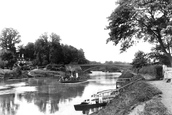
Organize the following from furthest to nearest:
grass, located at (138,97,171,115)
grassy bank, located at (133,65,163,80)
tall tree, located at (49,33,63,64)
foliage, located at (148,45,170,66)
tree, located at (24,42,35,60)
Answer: tree, located at (24,42,35,60) → tall tree, located at (49,33,63,64) → foliage, located at (148,45,170,66) → grassy bank, located at (133,65,163,80) → grass, located at (138,97,171,115)

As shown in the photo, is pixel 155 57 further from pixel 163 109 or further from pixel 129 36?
pixel 163 109

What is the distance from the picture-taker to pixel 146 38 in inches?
968

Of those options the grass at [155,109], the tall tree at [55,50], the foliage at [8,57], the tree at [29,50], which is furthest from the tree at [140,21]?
the tree at [29,50]

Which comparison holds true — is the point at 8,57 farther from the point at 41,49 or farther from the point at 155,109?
the point at 155,109

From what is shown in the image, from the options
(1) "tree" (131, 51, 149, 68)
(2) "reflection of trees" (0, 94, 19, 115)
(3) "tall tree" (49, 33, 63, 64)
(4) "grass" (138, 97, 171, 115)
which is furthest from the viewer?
(3) "tall tree" (49, 33, 63, 64)

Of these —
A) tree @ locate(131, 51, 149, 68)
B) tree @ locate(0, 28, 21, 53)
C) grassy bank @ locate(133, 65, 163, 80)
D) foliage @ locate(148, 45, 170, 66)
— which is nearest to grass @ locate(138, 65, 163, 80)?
grassy bank @ locate(133, 65, 163, 80)

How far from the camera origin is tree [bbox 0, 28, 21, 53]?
88.2 metres

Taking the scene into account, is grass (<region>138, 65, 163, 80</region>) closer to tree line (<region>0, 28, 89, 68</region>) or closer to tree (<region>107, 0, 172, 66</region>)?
tree (<region>107, 0, 172, 66</region>)

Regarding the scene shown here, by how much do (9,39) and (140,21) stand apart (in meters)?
78.2

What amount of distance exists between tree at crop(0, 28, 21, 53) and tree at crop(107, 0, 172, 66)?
244 ft

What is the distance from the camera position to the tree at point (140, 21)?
21656 millimetres

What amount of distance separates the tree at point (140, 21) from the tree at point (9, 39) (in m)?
74.2

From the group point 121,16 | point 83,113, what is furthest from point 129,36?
point 83,113

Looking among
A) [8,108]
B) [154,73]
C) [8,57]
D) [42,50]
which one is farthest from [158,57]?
[8,57]
